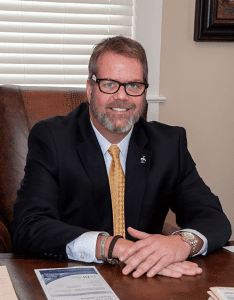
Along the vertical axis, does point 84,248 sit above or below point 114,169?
below

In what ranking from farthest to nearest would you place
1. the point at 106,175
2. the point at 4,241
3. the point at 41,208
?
the point at 106,175 → the point at 4,241 → the point at 41,208

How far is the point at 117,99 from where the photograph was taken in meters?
1.73

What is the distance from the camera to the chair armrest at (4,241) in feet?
5.10

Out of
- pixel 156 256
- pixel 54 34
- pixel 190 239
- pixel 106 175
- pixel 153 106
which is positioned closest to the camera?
pixel 156 256

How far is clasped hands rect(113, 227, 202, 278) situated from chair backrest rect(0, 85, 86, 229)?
830 millimetres

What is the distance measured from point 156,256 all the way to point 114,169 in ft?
1.99

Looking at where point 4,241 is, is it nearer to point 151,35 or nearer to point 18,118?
point 18,118

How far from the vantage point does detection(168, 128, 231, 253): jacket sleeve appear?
146 centimetres

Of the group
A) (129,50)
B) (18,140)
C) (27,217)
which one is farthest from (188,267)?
(18,140)

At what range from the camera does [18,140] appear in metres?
1.98

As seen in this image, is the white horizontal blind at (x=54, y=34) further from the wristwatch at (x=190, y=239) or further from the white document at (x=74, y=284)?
the white document at (x=74, y=284)

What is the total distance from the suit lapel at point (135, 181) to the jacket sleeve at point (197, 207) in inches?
7.6

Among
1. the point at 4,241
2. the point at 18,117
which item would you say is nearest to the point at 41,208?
the point at 4,241

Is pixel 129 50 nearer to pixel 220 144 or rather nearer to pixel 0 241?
pixel 0 241
